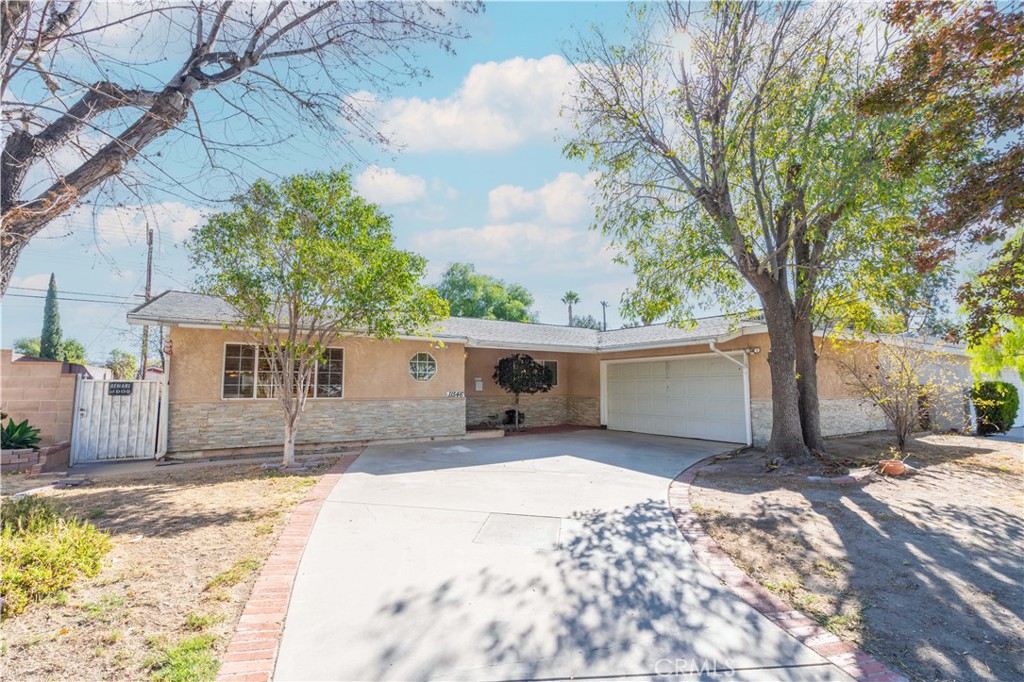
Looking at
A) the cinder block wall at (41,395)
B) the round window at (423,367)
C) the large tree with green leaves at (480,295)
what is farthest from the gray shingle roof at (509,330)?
the large tree with green leaves at (480,295)

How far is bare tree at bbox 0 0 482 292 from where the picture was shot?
3.70 meters

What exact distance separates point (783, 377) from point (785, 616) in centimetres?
652

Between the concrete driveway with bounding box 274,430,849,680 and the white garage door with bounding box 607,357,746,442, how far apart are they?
20.4ft

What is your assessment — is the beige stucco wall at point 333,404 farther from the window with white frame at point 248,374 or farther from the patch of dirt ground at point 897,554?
the patch of dirt ground at point 897,554

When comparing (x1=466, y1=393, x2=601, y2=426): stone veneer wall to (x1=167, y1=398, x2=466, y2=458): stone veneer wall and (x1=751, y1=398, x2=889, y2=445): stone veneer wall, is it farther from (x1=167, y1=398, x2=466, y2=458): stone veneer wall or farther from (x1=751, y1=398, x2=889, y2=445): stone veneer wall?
(x1=751, y1=398, x2=889, y2=445): stone veneer wall

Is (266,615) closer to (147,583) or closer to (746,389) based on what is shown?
(147,583)

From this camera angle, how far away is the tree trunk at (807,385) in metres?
9.84

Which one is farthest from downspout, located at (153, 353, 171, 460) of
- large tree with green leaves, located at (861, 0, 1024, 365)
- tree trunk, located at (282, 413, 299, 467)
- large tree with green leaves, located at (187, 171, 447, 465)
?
large tree with green leaves, located at (861, 0, 1024, 365)

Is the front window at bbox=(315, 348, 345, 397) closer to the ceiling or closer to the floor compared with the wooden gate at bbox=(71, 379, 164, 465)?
closer to the ceiling

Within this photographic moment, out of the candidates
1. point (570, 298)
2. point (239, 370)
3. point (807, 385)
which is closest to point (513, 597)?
point (807, 385)

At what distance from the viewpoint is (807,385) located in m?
10.0

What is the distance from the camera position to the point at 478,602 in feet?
12.0

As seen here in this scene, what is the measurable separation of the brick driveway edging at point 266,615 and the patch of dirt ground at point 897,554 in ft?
12.6

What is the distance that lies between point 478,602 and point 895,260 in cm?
832
